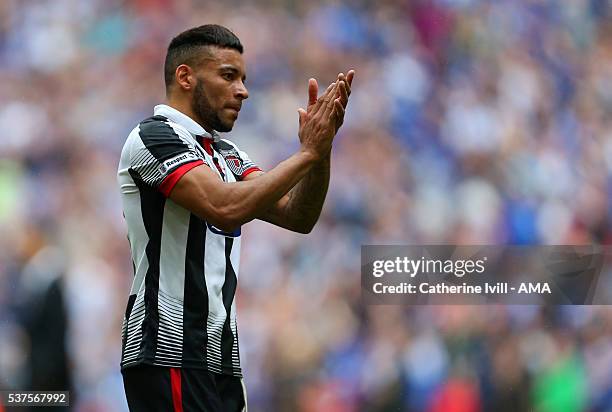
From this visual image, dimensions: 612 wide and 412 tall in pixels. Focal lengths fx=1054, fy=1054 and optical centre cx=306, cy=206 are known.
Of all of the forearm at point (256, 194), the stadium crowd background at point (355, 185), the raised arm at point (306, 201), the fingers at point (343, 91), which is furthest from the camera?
the stadium crowd background at point (355, 185)

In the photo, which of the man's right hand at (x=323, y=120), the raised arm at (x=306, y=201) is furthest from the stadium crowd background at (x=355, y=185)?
the man's right hand at (x=323, y=120)

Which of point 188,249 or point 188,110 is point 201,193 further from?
point 188,110

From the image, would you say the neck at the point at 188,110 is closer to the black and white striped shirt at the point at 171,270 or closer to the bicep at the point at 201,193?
the black and white striped shirt at the point at 171,270

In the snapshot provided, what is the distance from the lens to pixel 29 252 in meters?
5.25

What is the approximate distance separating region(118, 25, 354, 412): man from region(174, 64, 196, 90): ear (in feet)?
0.43

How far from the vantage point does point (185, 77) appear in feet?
10.1

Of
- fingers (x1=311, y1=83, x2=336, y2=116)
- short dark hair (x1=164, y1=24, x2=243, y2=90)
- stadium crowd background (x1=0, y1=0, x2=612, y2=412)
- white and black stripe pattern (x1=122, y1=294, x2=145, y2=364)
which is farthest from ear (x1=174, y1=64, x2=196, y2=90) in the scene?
stadium crowd background (x1=0, y1=0, x2=612, y2=412)

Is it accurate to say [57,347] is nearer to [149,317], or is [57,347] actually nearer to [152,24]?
[152,24]

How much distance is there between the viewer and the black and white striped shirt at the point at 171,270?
275cm

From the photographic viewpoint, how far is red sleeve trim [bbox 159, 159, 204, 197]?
9.03 ft

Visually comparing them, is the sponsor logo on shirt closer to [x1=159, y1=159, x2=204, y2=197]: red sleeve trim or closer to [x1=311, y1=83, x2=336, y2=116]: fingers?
[x1=159, y1=159, x2=204, y2=197]: red sleeve trim

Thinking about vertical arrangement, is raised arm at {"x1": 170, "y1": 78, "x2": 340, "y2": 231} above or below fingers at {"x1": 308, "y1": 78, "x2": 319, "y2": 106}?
below

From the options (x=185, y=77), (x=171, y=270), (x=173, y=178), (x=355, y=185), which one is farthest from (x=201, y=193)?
(x=355, y=185)

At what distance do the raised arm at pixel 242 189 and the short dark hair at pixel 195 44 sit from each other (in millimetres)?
459
